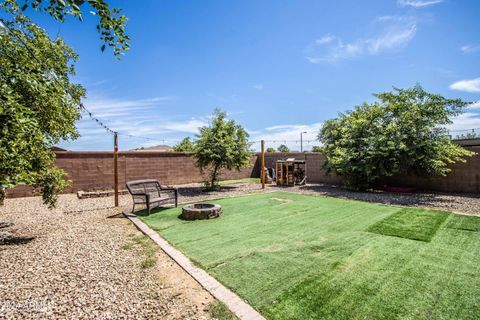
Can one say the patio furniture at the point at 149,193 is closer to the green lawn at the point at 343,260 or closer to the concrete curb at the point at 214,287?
the green lawn at the point at 343,260

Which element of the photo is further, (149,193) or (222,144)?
(222,144)

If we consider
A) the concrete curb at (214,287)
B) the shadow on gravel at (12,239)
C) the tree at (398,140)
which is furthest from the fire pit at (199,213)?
the tree at (398,140)

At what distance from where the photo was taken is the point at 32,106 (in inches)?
182

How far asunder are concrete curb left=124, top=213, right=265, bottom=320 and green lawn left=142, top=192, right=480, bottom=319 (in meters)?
0.10

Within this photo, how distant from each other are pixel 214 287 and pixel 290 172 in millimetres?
11525

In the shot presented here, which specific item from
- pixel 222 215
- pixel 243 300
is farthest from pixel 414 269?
pixel 222 215

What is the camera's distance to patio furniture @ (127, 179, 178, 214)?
23.1ft

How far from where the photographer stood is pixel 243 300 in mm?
2760

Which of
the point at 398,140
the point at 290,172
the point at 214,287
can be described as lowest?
the point at 214,287

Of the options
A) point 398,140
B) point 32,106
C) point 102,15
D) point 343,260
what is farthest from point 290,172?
point 102,15

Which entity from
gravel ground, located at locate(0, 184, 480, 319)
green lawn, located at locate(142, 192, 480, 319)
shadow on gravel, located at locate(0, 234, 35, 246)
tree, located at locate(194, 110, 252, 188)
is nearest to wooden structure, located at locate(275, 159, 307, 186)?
tree, located at locate(194, 110, 252, 188)

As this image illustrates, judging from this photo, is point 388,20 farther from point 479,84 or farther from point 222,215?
point 222,215

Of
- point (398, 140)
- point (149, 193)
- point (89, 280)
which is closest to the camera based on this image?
point (89, 280)

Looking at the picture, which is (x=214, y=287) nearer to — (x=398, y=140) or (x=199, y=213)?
(x=199, y=213)
